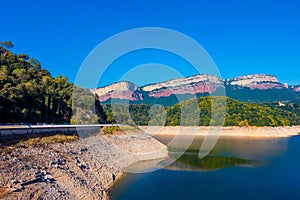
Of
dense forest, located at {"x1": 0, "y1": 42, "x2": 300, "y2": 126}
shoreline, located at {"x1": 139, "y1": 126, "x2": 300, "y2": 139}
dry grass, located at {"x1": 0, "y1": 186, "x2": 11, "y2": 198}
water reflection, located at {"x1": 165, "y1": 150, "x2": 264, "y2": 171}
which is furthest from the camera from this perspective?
shoreline, located at {"x1": 139, "y1": 126, "x2": 300, "y2": 139}

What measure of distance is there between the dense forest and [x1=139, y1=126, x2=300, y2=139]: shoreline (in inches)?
104

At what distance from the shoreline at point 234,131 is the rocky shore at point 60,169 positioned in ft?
173

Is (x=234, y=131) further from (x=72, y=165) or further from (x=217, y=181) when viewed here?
(x=72, y=165)

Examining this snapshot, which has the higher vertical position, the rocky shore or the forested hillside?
the forested hillside

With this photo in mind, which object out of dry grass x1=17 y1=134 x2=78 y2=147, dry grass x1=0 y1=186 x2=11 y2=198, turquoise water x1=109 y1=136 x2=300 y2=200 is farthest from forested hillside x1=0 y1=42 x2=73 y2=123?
dry grass x1=0 y1=186 x2=11 y2=198


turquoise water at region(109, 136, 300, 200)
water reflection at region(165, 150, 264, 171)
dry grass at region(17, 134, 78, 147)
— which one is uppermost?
dry grass at region(17, 134, 78, 147)

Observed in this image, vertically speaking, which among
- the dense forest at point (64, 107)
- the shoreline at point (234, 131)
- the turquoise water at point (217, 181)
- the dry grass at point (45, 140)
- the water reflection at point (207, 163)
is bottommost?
the turquoise water at point (217, 181)

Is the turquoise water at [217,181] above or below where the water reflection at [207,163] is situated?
below

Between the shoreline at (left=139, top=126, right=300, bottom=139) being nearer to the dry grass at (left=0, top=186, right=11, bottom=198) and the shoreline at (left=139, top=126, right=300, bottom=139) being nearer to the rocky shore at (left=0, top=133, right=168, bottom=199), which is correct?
the rocky shore at (left=0, top=133, right=168, bottom=199)

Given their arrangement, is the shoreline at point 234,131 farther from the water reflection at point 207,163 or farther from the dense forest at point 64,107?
the water reflection at point 207,163

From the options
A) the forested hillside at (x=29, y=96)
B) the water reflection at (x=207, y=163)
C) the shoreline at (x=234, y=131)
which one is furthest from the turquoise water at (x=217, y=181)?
the shoreline at (x=234, y=131)

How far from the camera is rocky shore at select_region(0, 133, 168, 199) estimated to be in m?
16.2

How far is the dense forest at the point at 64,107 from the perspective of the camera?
113 feet

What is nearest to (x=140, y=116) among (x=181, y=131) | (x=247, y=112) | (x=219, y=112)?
(x=181, y=131)
